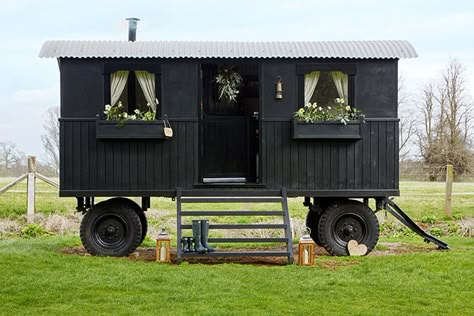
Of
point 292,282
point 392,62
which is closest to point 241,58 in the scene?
point 392,62

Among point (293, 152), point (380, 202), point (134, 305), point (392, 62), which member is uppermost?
point (392, 62)

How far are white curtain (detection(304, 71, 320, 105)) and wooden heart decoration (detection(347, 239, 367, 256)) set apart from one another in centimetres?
240

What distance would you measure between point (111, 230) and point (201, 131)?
6.98 feet

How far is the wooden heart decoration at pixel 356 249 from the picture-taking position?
11820 mm

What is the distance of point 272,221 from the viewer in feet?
57.8

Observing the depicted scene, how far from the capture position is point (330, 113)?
39.0 feet

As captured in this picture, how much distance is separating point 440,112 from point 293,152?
2195 cm

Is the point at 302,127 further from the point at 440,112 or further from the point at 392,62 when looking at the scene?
the point at 440,112

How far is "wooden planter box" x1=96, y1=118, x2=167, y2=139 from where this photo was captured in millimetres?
11539

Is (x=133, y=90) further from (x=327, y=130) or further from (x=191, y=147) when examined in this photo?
(x=327, y=130)

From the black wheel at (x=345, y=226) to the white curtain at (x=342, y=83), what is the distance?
1740 millimetres

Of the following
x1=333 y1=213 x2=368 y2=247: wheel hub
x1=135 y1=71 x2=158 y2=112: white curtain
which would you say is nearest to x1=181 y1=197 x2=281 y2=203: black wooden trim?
x1=333 y1=213 x2=368 y2=247: wheel hub

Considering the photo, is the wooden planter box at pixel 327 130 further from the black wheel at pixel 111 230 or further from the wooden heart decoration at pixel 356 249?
the black wheel at pixel 111 230

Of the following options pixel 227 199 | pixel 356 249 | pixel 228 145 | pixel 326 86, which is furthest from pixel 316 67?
pixel 356 249
